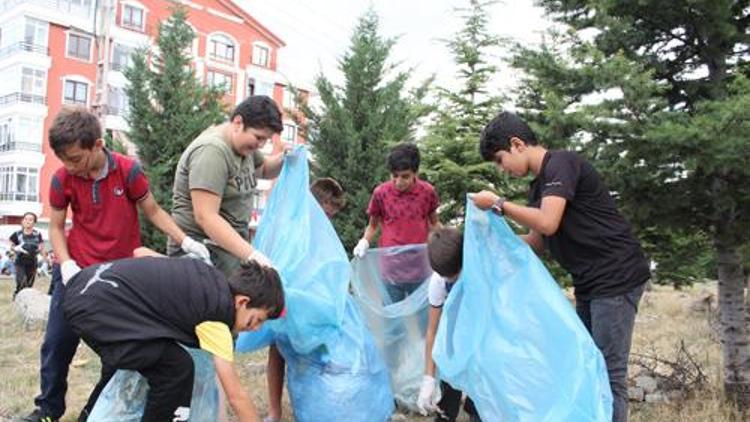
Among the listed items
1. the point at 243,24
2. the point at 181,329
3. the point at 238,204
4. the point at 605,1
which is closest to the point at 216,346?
the point at 181,329

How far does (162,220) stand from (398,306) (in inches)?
46.5

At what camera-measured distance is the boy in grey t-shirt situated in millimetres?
2342

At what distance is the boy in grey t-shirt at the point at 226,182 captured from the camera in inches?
92.2

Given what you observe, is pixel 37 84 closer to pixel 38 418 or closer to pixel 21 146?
pixel 21 146

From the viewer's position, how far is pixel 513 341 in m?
2.21

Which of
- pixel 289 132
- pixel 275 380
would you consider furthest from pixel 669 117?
pixel 289 132

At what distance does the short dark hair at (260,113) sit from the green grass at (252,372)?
1.44 meters

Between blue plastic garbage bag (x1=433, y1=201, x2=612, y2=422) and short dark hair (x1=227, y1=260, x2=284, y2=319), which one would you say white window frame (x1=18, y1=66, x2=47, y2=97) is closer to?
short dark hair (x1=227, y1=260, x2=284, y2=319)

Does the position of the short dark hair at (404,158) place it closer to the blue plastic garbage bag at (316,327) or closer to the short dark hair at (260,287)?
the blue plastic garbage bag at (316,327)

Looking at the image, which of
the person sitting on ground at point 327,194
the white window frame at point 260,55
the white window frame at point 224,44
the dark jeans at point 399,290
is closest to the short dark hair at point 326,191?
the person sitting on ground at point 327,194

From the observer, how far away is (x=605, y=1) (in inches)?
118

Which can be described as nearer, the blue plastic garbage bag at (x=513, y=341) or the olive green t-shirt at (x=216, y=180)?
the blue plastic garbage bag at (x=513, y=341)

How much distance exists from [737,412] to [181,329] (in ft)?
8.66

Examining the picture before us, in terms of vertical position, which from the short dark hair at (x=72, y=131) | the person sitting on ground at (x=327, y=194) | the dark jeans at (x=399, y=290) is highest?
the short dark hair at (x=72, y=131)
